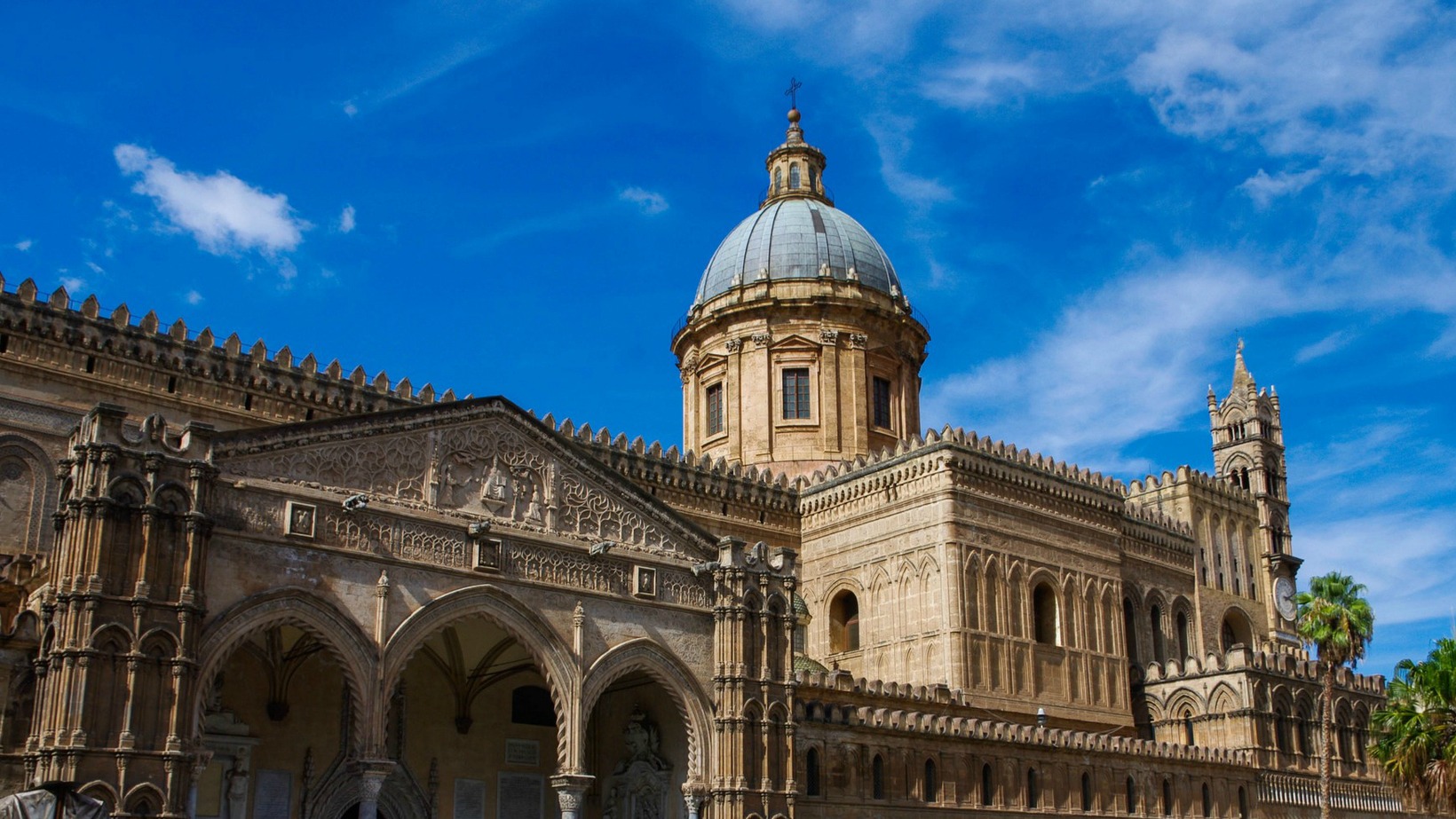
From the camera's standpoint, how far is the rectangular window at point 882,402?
4625cm

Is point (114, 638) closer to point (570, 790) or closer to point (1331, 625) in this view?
point (570, 790)

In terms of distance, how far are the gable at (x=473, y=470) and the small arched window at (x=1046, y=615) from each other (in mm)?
15139

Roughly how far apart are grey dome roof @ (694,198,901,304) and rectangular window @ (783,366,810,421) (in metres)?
3.10

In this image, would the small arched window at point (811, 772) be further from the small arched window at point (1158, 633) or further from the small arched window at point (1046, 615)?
the small arched window at point (1158, 633)

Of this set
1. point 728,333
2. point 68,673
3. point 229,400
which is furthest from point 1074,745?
point 68,673

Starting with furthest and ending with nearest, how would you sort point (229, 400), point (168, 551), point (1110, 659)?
point (1110, 659) < point (229, 400) < point (168, 551)

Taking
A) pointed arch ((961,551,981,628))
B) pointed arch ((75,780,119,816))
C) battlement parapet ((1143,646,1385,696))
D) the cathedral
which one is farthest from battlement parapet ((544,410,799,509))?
pointed arch ((75,780,119,816))

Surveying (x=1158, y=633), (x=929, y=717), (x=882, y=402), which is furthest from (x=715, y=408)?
(x=929, y=717)

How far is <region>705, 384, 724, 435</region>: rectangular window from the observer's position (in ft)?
154

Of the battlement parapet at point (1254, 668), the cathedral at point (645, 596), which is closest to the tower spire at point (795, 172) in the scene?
the cathedral at point (645, 596)

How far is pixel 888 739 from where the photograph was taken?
3127cm

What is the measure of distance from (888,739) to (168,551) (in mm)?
16044

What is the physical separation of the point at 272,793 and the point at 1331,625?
2762 cm

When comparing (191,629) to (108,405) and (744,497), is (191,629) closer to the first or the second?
(108,405)
